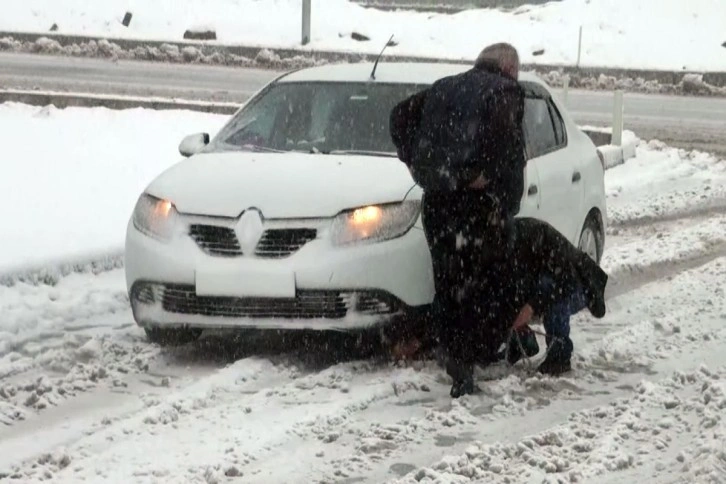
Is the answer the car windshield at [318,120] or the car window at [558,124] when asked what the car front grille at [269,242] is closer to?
the car windshield at [318,120]

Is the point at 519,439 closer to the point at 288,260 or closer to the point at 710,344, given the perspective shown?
the point at 288,260

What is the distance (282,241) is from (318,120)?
145cm

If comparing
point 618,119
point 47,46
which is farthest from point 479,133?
point 47,46

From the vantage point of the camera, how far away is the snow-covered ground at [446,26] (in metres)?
29.3

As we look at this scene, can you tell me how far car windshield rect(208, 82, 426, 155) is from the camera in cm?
755

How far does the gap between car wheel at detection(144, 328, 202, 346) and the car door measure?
192 centimetres

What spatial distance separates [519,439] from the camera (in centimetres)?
559

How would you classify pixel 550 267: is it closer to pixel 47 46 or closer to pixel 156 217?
pixel 156 217

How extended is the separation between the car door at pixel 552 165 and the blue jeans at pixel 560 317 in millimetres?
851

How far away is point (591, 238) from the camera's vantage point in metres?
8.52

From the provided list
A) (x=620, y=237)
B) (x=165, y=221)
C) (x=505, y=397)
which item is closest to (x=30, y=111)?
(x=620, y=237)

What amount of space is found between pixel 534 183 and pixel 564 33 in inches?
941

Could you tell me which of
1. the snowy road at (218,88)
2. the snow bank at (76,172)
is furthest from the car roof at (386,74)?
the snowy road at (218,88)

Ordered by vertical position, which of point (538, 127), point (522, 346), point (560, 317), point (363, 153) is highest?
point (538, 127)
